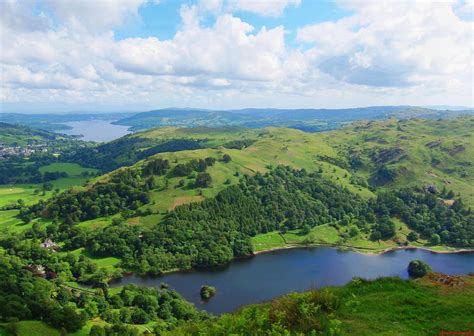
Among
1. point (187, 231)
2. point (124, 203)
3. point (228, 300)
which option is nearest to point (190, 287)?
point (228, 300)

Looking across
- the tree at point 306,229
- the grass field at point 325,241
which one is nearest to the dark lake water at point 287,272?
the grass field at point 325,241

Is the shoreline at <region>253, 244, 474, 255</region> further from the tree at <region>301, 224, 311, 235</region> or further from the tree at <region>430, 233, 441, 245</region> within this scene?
the tree at <region>301, 224, 311, 235</region>

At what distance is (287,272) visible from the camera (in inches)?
5719

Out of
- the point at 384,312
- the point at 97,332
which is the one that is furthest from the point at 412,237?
the point at 384,312

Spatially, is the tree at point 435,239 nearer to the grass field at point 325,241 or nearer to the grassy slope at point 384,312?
the grass field at point 325,241

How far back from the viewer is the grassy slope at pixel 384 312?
93.2 feet

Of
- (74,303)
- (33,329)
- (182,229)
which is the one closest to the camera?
(33,329)

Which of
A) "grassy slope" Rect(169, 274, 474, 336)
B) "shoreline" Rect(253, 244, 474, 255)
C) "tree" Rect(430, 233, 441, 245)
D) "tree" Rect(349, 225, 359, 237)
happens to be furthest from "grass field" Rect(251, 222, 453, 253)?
"grassy slope" Rect(169, 274, 474, 336)

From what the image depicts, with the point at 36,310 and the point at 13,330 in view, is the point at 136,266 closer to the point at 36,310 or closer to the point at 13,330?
the point at 36,310

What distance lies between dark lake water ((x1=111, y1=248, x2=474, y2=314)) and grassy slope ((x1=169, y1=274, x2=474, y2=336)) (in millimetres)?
84415

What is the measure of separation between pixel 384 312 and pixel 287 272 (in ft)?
389

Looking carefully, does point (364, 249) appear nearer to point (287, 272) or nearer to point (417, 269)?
point (417, 269)

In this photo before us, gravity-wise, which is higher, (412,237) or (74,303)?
(74,303)

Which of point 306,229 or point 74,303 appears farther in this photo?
point 306,229
